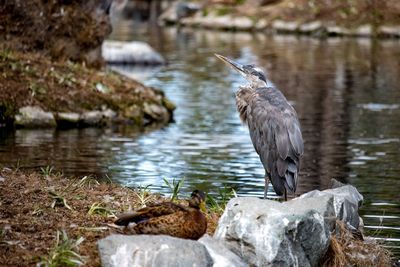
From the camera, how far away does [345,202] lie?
10727mm

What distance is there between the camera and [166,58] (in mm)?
37906

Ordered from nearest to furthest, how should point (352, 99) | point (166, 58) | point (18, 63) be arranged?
point (18, 63), point (352, 99), point (166, 58)

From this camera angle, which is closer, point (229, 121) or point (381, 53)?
point (229, 121)

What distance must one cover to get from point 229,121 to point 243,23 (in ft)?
110

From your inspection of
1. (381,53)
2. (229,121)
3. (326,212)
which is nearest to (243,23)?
(381,53)

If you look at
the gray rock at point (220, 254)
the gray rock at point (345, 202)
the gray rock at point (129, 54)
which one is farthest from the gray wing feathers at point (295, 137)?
the gray rock at point (129, 54)

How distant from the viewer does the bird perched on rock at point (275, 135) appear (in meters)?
11.1

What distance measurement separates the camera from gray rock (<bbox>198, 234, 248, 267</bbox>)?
875 centimetres

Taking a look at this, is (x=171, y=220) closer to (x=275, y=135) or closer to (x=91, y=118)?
(x=275, y=135)

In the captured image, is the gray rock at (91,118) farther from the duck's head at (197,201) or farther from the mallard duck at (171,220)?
the duck's head at (197,201)

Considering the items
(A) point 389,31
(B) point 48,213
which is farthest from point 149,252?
(A) point 389,31

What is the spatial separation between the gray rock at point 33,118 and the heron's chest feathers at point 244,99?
316 inches

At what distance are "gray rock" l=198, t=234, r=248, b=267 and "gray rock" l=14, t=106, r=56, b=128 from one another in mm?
10779

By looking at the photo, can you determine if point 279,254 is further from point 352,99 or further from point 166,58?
point 166,58
